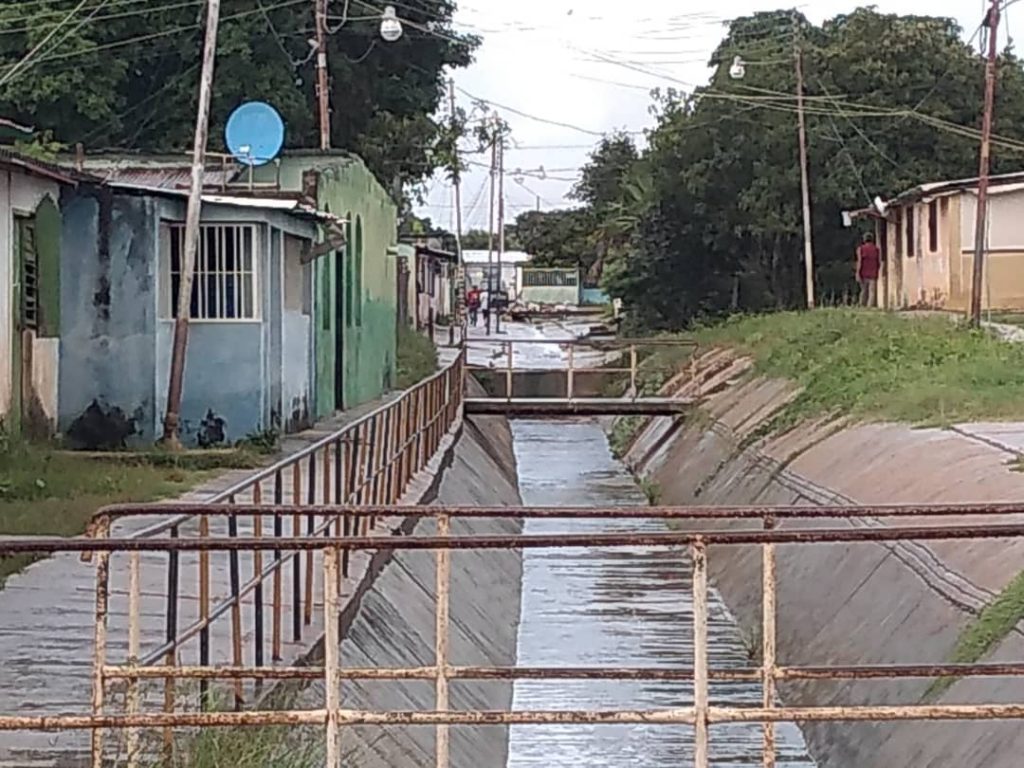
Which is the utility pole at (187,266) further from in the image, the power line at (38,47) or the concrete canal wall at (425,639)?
the power line at (38,47)

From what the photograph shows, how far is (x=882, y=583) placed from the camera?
14594 millimetres

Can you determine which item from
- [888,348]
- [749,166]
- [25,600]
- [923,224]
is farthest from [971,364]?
[749,166]

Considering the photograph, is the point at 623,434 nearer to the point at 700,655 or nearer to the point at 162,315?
the point at 162,315

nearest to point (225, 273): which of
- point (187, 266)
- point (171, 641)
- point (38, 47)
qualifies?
point (187, 266)

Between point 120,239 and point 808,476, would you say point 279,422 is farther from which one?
point 808,476

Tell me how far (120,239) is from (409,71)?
20108 millimetres

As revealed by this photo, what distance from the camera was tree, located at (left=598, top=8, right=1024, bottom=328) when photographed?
151 ft

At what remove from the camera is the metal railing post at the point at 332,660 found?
17.6 ft

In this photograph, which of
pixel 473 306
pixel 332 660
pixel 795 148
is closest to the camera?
pixel 332 660

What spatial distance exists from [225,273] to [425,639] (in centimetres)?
858

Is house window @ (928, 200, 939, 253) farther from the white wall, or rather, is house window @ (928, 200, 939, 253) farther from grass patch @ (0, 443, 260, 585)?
the white wall

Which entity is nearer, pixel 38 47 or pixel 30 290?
pixel 30 290

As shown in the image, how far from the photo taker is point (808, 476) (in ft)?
70.2

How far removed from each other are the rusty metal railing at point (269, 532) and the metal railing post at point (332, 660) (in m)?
0.20
